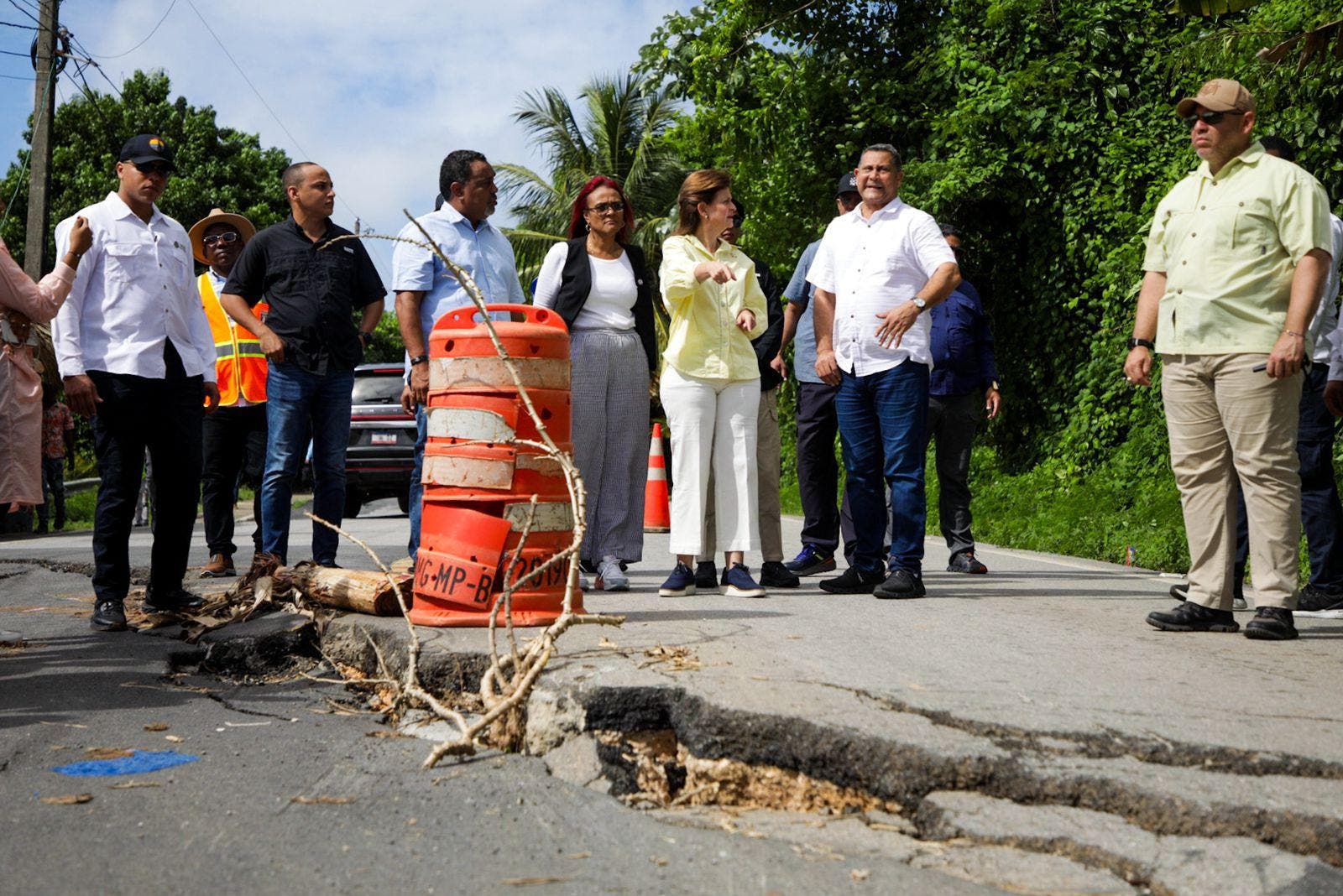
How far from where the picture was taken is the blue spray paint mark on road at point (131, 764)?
11.7 feet

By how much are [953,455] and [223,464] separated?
445cm

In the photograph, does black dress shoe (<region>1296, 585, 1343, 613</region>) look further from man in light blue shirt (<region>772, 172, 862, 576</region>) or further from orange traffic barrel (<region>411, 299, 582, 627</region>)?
orange traffic barrel (<region>411, 299, 582, 627</region>)

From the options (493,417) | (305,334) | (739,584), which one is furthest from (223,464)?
(493,417)

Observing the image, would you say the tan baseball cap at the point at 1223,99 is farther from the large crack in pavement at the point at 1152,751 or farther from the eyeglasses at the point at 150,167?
the eyeglasses at the point at 150,167

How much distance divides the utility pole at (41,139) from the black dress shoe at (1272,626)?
628 inches

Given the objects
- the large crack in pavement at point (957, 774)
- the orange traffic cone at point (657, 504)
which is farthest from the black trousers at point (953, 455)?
the large crack in pavement at point (957, 774)

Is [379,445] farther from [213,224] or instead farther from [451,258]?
[451,258]

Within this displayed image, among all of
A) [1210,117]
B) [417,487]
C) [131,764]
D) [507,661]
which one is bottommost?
[131,764]

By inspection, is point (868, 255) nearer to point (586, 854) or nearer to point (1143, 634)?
point (1143, 634)

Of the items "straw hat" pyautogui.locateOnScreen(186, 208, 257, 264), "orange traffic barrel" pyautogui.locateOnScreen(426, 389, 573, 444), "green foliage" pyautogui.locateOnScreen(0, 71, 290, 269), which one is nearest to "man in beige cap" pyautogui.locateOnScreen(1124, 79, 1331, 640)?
"orange traffic barrel" pyautogui.locateOnScreen(426, 389, 573, 444)

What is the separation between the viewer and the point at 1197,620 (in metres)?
5.30

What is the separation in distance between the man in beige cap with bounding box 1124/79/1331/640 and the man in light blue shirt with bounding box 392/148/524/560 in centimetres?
309

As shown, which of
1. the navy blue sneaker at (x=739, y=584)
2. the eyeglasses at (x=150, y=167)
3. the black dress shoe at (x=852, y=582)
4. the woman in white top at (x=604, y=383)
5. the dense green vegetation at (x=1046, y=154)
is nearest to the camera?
the eyeglasses at (x=150, y=167)

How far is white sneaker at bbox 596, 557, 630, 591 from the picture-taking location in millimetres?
6457
